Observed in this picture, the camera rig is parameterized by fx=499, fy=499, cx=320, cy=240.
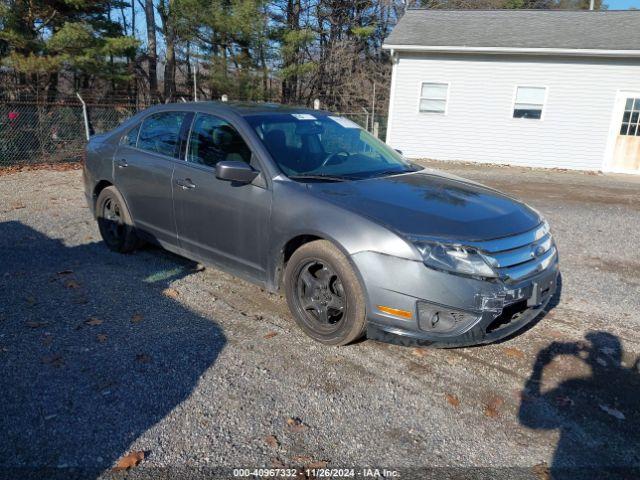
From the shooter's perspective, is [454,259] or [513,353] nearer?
[454,259]

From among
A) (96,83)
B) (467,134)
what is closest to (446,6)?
(467,134)

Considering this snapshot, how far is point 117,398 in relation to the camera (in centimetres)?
296

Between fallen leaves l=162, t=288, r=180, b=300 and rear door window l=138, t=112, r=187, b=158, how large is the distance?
4.05 feet

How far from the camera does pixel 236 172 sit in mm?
3777

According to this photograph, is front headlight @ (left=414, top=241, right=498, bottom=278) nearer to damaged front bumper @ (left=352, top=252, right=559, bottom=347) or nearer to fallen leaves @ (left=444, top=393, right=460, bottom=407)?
damaged front bumper @ (left=352, top=252, right=559, bottom=347)

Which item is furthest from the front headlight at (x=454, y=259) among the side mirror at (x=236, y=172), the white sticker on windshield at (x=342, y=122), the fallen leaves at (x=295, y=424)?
the white sticker on windshield at (x=342, y=122)

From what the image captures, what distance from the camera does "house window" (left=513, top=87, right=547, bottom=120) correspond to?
14.9 meters

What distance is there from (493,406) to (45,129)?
41.4 feet

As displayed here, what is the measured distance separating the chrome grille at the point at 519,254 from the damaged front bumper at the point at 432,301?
0.08m

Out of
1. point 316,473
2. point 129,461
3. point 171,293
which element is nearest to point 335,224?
point 316,473

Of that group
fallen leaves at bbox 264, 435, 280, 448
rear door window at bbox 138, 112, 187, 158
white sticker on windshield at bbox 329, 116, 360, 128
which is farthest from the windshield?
fallen leaves at bbox 264, 435, 280, 448

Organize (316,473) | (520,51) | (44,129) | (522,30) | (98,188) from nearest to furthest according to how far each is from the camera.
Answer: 1. (316,473)
2. (98,188)
3. (44,129)
4. (520,51)
5. (522,30)

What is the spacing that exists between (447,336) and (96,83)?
53.8ft

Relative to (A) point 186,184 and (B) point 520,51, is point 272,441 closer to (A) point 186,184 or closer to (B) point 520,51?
(A) point 186,184
